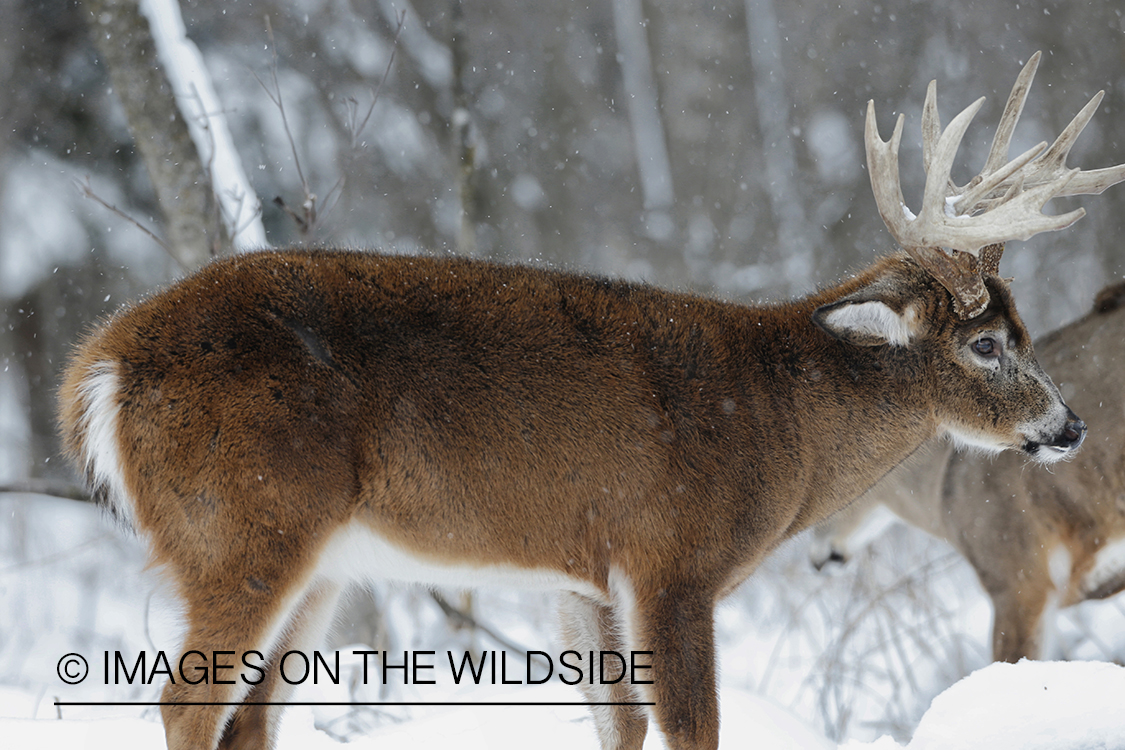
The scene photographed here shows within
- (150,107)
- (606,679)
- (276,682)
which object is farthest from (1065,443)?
(150,107)

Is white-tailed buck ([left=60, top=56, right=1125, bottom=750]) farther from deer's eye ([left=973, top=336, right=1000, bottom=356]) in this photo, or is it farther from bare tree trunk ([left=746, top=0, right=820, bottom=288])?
bare tree trunk ([left=746, top=0, right=820, bottom=288])

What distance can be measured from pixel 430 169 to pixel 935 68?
23.5 ft

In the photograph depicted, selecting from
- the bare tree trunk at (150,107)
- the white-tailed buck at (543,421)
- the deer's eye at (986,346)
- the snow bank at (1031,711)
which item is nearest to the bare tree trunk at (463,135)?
the bare tree trunk at (150,107)

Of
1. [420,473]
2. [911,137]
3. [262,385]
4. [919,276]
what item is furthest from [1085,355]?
[911,137]

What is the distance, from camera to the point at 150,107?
5230mm

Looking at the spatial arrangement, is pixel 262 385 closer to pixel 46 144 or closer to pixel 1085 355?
pixel 1085 355

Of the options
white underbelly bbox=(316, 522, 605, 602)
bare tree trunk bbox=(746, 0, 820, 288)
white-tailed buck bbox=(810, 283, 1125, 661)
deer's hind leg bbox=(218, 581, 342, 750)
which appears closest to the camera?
white underbelly bbox=(316, 522, 605, 602)

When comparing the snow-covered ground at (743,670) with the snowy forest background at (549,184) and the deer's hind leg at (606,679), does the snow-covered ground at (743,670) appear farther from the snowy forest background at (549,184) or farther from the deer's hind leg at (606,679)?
the deer's hind leg at (606,679)

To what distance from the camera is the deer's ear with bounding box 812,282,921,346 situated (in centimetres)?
349

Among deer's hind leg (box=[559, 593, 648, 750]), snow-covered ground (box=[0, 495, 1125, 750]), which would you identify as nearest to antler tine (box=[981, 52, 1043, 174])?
snow-covered ground (box=[0, 495, 1125, 750])

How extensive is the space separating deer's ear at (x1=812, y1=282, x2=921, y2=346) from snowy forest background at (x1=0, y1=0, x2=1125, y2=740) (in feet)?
3.58

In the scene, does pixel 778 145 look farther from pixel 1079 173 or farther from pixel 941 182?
pixel 941 182

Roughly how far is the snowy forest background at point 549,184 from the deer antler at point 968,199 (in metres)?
1.15

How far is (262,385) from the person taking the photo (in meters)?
2.85
